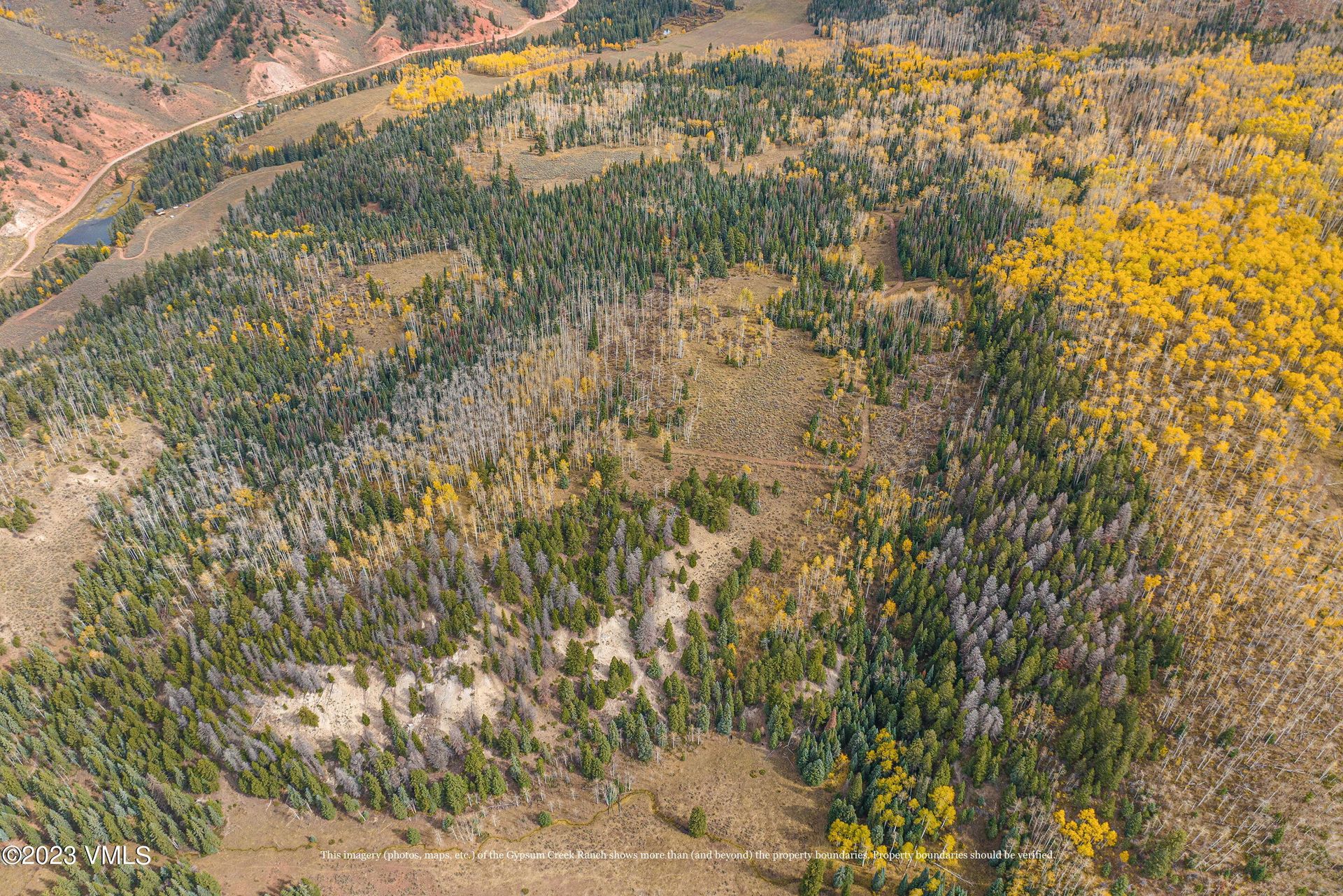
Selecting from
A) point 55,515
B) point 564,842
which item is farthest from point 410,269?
point 564,842

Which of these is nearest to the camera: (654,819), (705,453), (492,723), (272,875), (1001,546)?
(272,875)

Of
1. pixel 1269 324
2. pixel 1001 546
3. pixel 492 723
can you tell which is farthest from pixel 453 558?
pixel 1269 324

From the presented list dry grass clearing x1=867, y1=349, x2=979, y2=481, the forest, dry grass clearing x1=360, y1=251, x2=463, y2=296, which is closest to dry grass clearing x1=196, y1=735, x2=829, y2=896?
the forest

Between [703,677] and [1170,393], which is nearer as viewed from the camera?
[703,677]

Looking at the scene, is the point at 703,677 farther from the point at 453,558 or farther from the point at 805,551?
the point at 453,558

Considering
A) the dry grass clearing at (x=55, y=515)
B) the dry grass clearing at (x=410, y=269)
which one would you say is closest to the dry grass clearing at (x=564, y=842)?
the dry grass clearing at (x=55, y=515)

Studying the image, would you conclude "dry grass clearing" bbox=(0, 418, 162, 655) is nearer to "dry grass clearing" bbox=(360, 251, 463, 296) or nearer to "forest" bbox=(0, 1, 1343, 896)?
"forest" bbox=(0, 1, 1343, 896)
